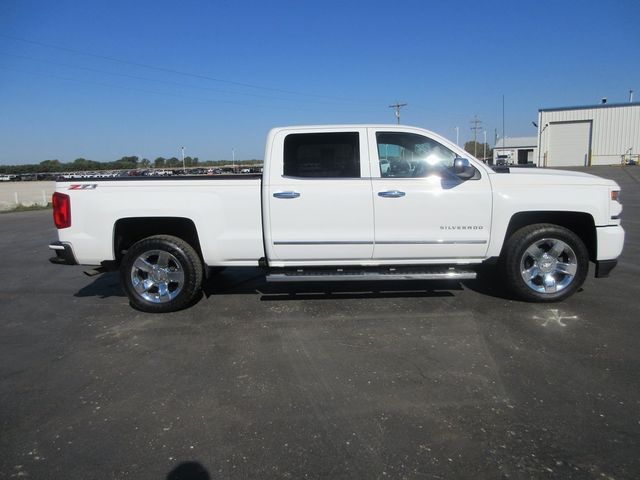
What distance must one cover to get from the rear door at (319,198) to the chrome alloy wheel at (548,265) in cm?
178

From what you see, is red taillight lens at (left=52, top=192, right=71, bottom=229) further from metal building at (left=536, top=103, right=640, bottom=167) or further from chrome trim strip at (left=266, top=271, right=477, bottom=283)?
metal building at (left=536, top=103, right=640, bottom=167)

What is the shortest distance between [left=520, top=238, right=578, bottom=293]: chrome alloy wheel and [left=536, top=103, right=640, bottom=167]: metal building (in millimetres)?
45593

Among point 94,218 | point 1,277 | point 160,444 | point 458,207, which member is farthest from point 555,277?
point 1,277

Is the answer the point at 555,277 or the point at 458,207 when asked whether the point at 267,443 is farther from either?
the point at 555,277

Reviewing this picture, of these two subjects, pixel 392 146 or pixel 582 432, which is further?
pixel 392 146

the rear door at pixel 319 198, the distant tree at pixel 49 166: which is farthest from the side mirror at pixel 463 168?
the distant tree at pixel 49 166

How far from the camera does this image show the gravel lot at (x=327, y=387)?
2572 millimetres

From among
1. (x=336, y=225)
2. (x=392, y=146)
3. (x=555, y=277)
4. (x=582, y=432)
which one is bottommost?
(x=582, y=432)

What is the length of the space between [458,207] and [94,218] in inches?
155

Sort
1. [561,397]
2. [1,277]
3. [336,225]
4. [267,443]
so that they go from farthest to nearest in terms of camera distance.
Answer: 1. [1,277]
2. [336,225]
3. [561,397]
4. [267,443]

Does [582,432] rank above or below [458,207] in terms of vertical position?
below

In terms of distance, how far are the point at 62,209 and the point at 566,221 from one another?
5633mm

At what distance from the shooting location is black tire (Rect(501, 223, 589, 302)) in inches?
198

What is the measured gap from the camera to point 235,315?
5.05 metres
